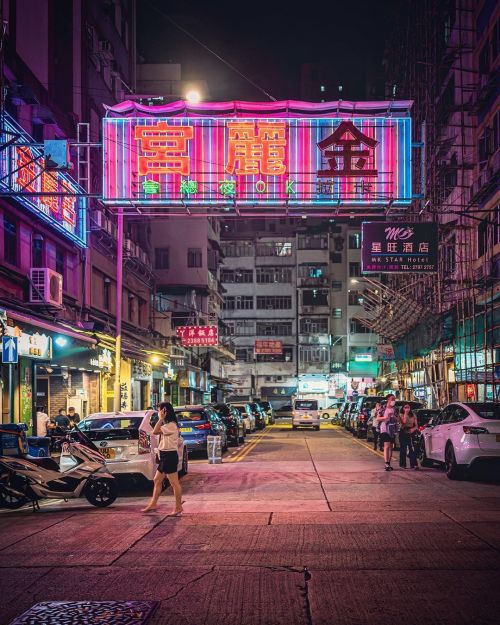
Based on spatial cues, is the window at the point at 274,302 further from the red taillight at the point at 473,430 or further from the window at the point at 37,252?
the red taillight at the point at 473,430

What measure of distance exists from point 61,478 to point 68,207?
15291 millimetres

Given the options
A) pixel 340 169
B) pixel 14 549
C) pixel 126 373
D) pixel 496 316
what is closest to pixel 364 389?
pixel 126 373

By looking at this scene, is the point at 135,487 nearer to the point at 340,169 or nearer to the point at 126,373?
the point at 340,169

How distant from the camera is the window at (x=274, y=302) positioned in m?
89.1

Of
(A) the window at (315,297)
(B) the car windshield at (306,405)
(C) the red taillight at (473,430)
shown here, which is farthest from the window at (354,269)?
(C) the red taillight at (473,430)

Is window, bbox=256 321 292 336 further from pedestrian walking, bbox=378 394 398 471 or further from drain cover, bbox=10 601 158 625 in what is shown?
drain cover, bbox=10 601 158 625

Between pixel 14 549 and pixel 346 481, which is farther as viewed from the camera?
pixel 346 481

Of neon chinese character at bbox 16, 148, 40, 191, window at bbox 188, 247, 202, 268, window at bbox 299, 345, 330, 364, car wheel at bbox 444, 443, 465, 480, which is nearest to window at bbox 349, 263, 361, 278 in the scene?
window at bbox 299, 345, 330, 364

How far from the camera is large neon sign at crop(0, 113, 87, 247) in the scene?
1952 cm

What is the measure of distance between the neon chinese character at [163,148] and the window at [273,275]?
2700 inches

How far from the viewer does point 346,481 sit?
16.5 metres

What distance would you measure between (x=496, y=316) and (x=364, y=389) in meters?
45.1

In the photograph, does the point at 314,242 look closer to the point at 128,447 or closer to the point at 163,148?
the point at 163,148

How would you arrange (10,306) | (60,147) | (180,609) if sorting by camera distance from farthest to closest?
(10,306) < (60,147) < (180,609)
